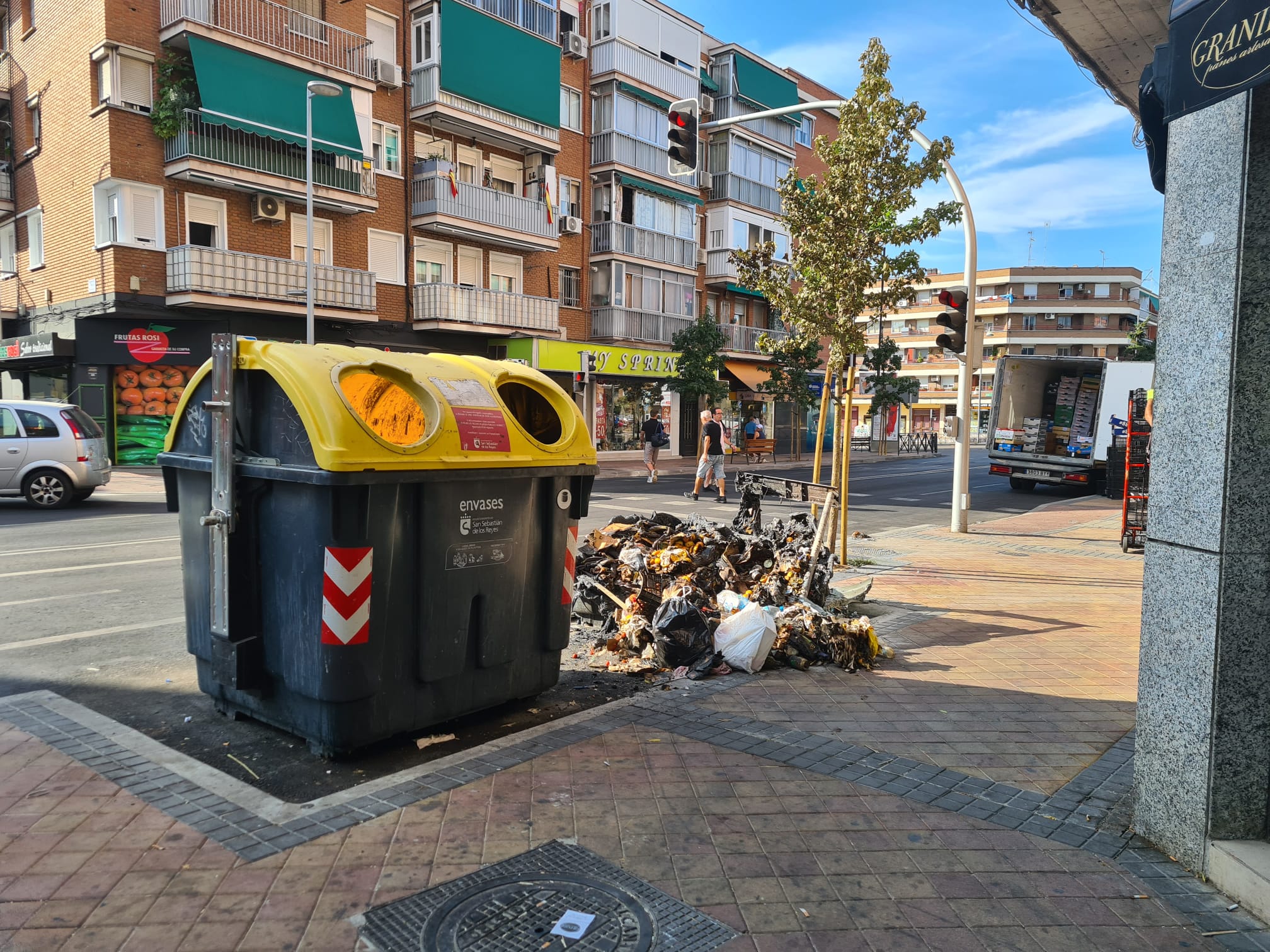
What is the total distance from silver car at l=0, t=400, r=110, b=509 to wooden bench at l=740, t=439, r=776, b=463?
24800 mm

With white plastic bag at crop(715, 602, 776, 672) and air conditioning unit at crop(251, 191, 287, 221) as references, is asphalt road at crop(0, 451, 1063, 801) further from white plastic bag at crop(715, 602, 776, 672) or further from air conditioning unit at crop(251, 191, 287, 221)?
air conditioning unit at crop(251, 191, 287, 221)

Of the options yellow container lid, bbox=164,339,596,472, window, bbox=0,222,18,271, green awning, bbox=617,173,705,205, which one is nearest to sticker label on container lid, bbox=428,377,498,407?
yellow container lid, bbox=164,339,596,472

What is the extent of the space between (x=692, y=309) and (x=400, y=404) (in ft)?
105

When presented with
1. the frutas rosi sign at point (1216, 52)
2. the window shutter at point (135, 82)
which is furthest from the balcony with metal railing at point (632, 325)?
the frutas rosi sign at point (1216, 52)

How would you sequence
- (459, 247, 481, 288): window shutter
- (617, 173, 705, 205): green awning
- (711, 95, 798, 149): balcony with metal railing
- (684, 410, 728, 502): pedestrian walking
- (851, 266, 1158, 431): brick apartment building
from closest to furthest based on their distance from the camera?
(684, 410, 728, 502): pedestrian walking
(459, 247, 481, 288): window shutter
(617, 173, 705, 205): green awning
(711, 95, 798, 149): balcony with metal railing
(851, 266, 1158, 431): brick apartment building

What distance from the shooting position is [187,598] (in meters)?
4.86

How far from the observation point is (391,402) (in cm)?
482

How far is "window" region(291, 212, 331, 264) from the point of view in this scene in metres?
23.5

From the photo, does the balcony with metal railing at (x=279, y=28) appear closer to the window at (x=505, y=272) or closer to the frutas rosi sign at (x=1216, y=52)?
the window at (x=505, y=272)

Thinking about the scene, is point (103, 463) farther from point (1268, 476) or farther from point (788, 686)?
point (1268, 476)

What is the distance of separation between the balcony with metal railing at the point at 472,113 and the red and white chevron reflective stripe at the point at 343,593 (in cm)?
2430

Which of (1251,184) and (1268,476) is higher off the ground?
(1251,184)

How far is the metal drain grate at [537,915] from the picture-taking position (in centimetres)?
275

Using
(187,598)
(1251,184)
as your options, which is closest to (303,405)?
(187,598)
